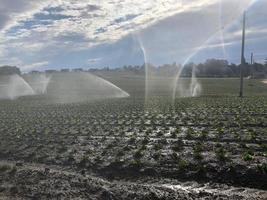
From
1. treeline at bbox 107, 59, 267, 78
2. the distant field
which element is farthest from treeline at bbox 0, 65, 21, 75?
the distant field

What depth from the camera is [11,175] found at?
10266mm

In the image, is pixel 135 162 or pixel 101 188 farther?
pixel 135 162

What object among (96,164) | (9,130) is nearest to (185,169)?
(96,164)

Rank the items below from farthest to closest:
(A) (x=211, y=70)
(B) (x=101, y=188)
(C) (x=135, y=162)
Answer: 1. (A) (x=211, y=70)
2. (C) (x=135, y=162)
3. (B) (x=101, y=188)

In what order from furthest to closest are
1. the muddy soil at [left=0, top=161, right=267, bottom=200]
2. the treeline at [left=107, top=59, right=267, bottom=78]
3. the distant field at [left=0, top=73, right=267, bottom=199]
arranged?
the treeline at [left=107, top=59, right=267, bottom=78]
the distant field at [left=0, top=73, right=267, bottom=199]
the muddy soil at [left=0, top=161, right=267, bottom=200]

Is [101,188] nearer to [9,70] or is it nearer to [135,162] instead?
[135,162]

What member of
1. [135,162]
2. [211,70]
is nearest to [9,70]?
[211,70]

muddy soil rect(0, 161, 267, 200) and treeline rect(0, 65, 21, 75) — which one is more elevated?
treeline rect(0, 65, 21, 75)

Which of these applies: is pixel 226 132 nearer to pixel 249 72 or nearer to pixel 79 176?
pixel 79 176

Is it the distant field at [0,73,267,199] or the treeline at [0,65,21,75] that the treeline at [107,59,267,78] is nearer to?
the treeline at [0,65,21,75]

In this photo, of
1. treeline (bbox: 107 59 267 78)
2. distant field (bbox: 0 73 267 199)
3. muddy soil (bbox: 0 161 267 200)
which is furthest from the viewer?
treeline (bbox: 107 59 267 78)

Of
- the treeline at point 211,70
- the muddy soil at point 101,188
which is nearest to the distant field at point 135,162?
the muddy soil at point 101,188

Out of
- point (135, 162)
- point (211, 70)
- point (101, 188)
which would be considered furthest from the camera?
point (211, 70)

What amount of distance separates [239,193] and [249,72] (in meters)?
136
